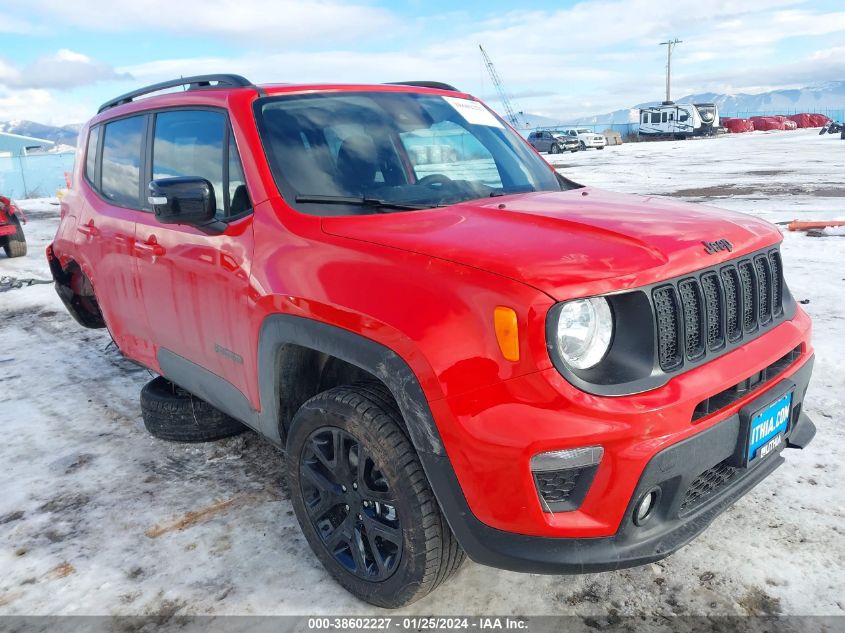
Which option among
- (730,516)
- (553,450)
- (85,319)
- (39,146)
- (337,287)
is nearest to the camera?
(553,450)

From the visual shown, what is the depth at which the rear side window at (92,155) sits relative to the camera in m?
4.05

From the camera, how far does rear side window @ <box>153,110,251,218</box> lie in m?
2.75

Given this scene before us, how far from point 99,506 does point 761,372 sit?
284cm

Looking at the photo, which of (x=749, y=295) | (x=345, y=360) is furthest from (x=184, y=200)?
(x=749, y=295)

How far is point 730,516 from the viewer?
2803 millimetres

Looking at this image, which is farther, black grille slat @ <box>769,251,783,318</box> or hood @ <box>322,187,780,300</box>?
black grille slat @ <box>769,251,783,318</box>

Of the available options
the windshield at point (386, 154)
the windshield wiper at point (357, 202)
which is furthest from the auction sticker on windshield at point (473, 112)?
the windshield wiper at point (357, 202)

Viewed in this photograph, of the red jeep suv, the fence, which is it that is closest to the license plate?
the red jeep suv

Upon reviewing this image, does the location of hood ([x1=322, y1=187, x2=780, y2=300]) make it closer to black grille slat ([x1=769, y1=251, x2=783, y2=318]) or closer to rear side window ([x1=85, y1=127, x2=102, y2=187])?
black grille slat ([x1=769, y1=251, x2=783, y2=318])

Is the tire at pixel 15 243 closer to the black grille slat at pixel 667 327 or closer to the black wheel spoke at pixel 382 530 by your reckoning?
the black wheel spoke at pixel 382 530

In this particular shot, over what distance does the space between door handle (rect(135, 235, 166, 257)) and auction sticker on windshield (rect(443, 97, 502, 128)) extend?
160 centimetres

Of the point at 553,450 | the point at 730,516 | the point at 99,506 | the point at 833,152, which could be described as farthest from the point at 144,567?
the point at 833,152

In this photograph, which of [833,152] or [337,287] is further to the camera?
[833,152]

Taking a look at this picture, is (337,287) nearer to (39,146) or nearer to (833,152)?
(833,152)
